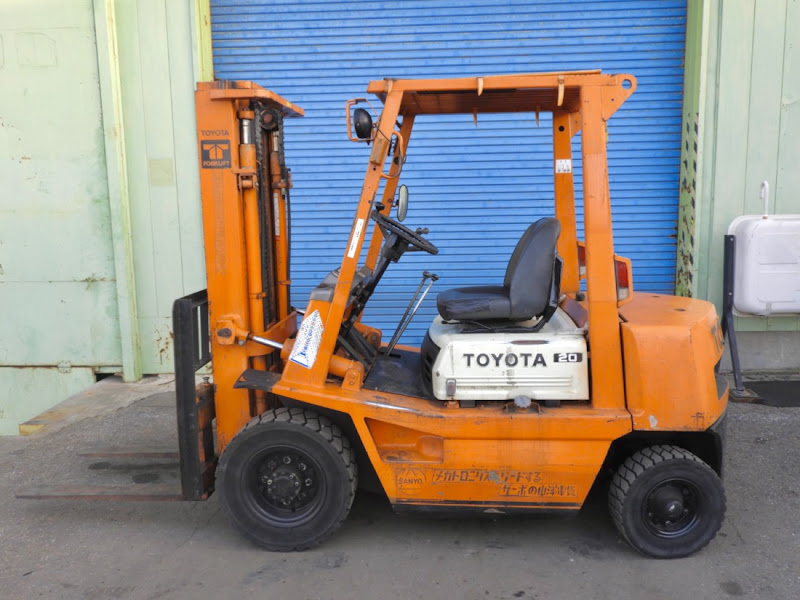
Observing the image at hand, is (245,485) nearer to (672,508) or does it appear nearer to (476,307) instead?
(476,307)

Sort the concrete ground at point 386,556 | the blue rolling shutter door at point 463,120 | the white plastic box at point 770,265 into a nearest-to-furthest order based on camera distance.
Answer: the concrete ground at point 386,556 < the white plastic box at point 770,265 < the blue rolling shutter door at point 463,120

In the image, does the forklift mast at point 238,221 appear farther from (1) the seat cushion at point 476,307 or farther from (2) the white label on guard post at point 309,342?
(1) the seat cushion at point 476,307

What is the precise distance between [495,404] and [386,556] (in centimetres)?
100

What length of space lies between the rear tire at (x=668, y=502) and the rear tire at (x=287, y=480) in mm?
1445

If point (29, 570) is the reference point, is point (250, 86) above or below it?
above

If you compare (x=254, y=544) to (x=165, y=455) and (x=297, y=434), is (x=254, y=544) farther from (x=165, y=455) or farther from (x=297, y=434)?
(x=165, y=455)

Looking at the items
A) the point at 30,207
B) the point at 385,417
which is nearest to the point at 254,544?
the point at 385,417

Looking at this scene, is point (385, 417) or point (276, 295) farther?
point (276, 295)

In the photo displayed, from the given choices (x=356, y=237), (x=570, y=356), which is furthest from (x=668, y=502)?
(x=356, y=237)

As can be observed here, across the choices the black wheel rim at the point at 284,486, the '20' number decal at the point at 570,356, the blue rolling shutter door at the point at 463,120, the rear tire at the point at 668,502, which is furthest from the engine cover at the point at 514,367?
the blue rolling shutter door at the point at 463,120

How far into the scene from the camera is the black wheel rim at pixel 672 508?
3.52 metres

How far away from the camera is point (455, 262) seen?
7.20 m

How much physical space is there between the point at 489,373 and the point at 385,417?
59 centimetres

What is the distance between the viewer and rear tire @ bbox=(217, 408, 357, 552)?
3568 mm
